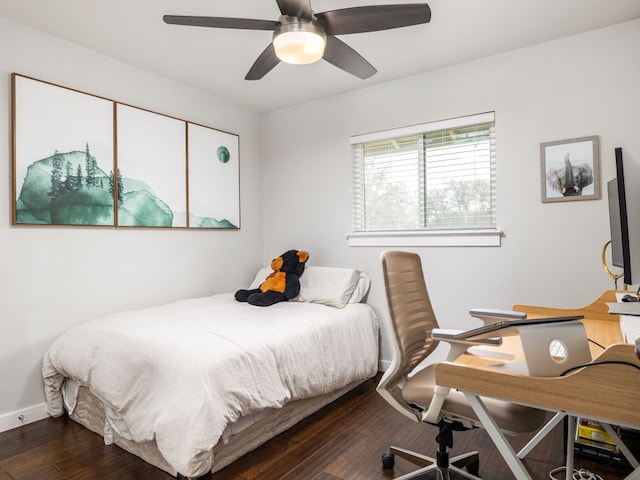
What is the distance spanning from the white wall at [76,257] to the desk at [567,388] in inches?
103

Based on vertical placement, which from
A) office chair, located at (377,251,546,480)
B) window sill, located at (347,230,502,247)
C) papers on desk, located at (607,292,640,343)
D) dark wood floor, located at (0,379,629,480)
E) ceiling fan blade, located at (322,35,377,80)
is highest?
ceiling fan blade, located at (322,35,377,80)

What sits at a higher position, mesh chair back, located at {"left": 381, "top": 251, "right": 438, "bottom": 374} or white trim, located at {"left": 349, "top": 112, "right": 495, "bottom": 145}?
white trim, located at {"left": 349, "top": 112, "right": 495, "bottom": 145}

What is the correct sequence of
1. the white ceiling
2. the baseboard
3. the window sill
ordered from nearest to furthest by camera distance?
the white ceiling
the baseboard
the window sill

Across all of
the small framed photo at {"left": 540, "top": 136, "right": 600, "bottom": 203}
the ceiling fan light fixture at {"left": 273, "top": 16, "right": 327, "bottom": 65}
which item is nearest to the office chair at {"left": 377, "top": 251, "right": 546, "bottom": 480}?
the ceiling fan light fixture at {"left": 273, "top": 16, "right": 327, "bottom": 65}

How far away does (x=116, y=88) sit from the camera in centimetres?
305

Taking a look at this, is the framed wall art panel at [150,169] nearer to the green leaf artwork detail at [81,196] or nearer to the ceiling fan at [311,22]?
the green leaf artwork detail at [81,196]

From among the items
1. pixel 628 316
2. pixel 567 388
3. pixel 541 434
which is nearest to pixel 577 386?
pixel 567 388

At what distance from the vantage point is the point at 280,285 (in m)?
3.40

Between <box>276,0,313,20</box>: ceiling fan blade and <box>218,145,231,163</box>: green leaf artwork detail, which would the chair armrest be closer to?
<box>276,0,313,20</box>: ceiling fan blade

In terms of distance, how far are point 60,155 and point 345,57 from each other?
202 cm

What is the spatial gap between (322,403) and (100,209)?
2.12 metres

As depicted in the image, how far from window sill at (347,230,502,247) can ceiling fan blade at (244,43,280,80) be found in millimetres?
1717

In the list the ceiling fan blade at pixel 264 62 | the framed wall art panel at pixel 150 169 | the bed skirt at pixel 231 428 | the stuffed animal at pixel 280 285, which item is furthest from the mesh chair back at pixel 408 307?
the framed wall art panel at pixel 150 169

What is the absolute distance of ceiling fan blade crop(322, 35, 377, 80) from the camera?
6.81 ft
